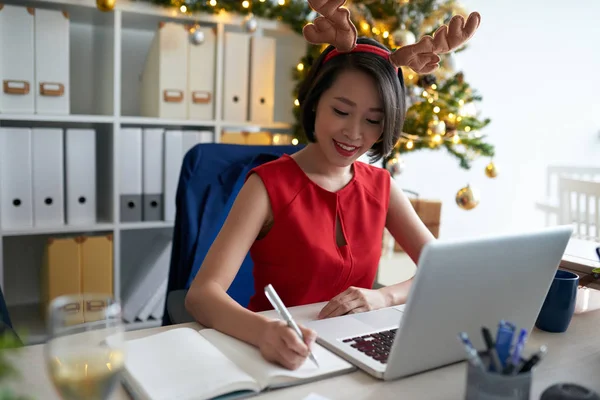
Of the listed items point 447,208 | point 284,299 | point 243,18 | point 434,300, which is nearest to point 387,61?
point 284,299

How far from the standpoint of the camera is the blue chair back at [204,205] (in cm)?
150

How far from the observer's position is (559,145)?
4.09m

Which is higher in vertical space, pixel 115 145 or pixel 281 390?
pixel 115 145

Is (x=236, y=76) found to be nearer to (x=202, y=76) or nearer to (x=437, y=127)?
(x=202, y=76)

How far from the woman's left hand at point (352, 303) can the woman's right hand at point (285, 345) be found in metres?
0.22

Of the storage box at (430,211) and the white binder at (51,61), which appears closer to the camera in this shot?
the white binder at (51,61)

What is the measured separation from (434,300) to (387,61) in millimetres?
689

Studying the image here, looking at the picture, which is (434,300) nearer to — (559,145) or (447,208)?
(447,208)

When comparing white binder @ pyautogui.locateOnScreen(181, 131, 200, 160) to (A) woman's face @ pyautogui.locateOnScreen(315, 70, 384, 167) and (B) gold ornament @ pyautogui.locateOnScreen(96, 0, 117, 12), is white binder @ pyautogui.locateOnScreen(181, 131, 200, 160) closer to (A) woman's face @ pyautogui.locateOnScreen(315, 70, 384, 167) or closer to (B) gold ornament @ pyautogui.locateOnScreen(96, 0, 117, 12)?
(B) gold ornament @ pyautogui.locateOnScreen(96, 0, 117, 12)

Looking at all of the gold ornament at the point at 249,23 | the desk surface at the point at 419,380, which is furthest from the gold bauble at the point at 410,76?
the desk surface at the point at 419,380

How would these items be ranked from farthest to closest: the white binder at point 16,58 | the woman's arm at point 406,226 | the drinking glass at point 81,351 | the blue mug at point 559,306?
the white binder at point 16,58
the woman's arm at point 406,226
the blue mug at point 559,306
the drinking glass at point 81,351

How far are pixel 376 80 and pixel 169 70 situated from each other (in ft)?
4.56

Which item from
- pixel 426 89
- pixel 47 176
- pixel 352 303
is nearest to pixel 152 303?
pixel 47 176

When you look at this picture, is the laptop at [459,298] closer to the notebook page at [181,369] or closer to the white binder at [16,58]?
the notebook page at [181,369]
